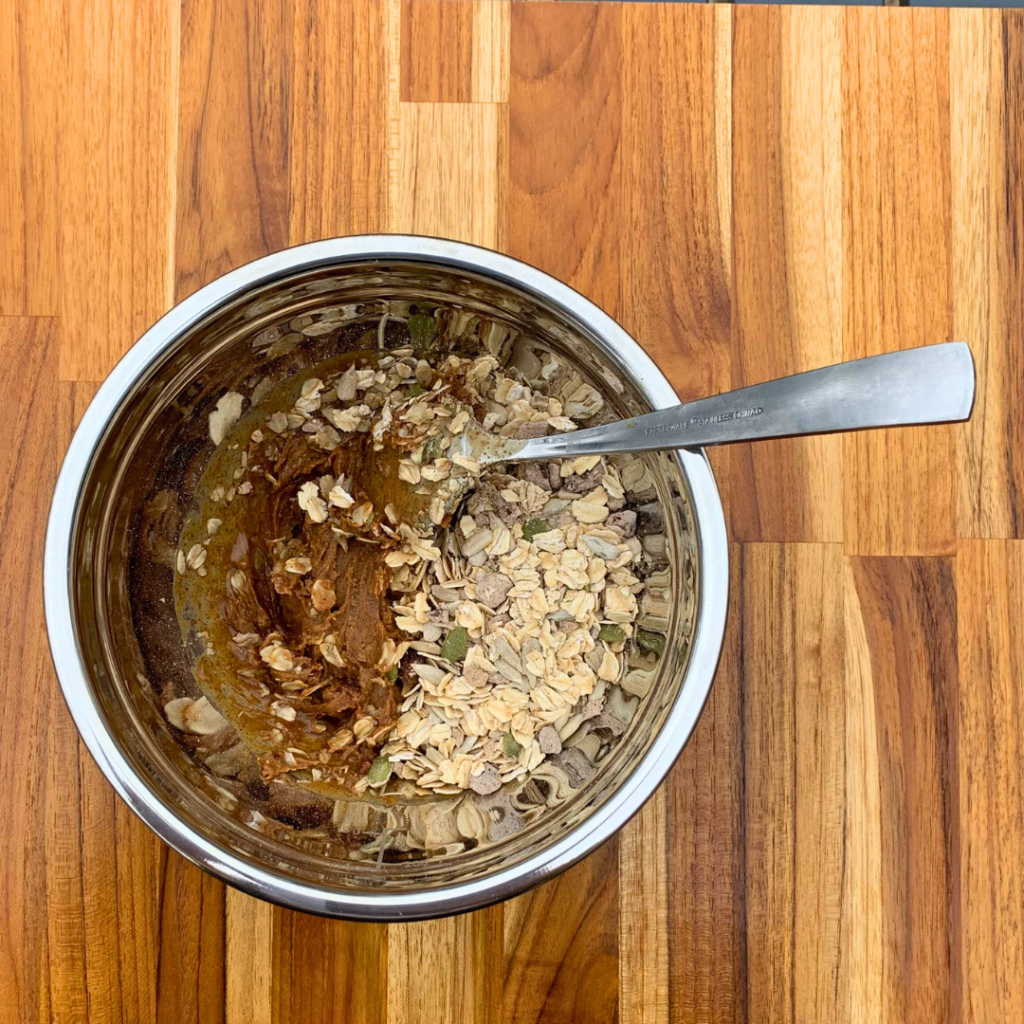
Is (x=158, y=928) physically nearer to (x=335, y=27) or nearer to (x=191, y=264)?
(x=191, y=264)

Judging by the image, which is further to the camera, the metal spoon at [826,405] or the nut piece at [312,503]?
the nut piece at [312,503]

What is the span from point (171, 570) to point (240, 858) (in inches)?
8.8

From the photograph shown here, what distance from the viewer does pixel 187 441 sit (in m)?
0.63

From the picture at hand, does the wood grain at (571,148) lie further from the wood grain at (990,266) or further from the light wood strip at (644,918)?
the light wood strip at (644,918)

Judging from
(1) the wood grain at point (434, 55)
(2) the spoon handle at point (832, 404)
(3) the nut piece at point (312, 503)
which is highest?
(1) the wood grain at point (434, 55)

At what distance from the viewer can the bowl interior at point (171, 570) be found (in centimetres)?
54

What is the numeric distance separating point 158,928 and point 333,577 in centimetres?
29

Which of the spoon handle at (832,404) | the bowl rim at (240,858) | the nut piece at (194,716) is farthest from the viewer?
the nut piece at (194,716)

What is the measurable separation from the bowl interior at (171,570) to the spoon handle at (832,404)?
0.03 meters

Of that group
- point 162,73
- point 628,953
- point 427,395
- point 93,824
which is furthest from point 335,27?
point 628,953

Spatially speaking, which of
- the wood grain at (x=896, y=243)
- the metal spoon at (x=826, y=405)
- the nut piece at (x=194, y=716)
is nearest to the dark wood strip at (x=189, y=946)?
the nut piece at (x=194, y=716)

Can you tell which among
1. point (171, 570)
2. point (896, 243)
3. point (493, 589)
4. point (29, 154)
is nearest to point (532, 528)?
point (493, 589)

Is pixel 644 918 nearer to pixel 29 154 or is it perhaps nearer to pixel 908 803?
pixel 908 803

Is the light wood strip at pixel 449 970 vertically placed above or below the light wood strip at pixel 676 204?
below
